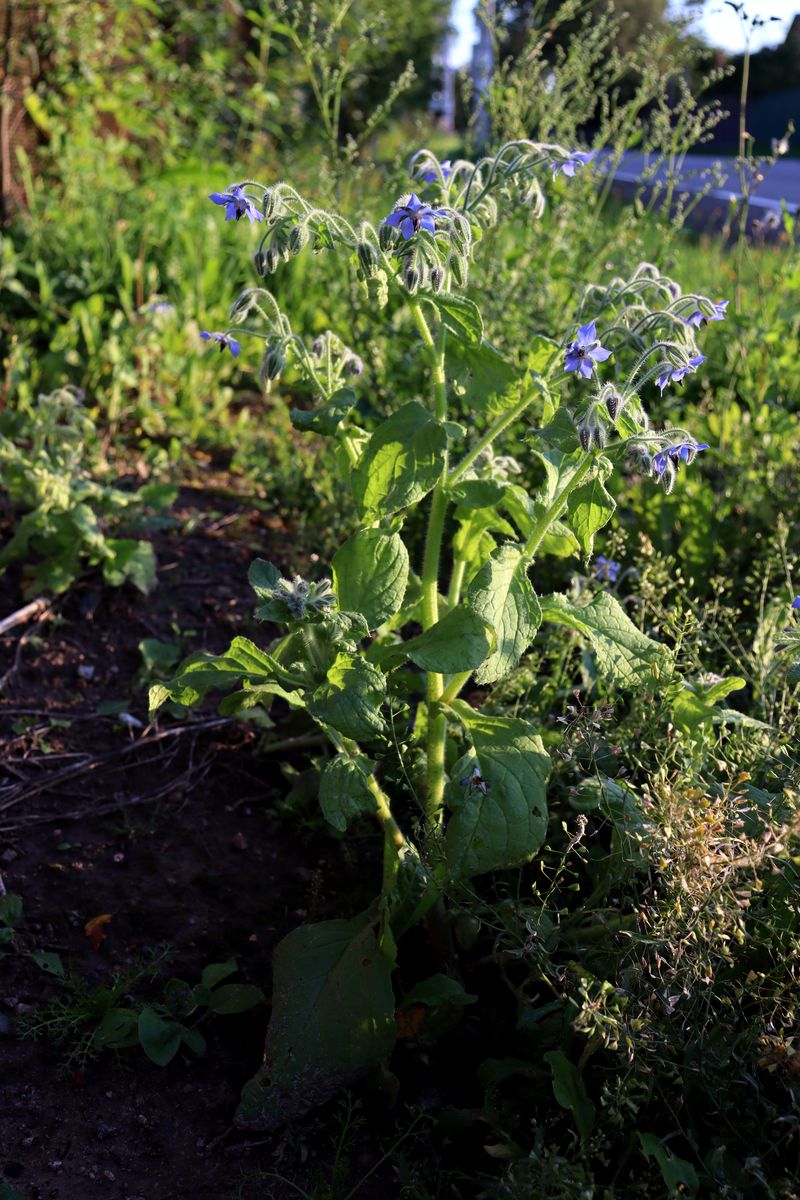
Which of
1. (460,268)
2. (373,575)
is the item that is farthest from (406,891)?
(460,268)

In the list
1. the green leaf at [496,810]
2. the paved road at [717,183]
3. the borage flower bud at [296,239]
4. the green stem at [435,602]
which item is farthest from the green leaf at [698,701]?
the paved road at [717,183]

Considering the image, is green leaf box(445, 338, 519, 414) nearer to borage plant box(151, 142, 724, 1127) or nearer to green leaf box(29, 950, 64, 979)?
borage plant box(151, 142, 724, 1127)

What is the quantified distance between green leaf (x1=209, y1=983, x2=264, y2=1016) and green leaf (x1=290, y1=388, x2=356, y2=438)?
3.17 feet

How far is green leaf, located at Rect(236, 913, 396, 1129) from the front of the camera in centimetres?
164

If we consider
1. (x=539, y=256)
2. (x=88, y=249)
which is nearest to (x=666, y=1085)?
(x=539, y=256)

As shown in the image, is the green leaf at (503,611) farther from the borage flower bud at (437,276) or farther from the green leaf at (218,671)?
the borage flower bud at (437,276)

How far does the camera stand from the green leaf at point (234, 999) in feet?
5.90

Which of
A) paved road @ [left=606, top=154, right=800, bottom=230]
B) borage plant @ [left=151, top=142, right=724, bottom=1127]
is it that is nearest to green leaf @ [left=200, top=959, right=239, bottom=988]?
borage plant @ [left=151, top=142, right=724, bottom=1127]

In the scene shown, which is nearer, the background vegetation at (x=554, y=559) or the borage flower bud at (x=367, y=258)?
the background vegetation at (x=554, y=559)

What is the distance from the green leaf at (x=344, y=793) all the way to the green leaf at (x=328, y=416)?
21.9 inches

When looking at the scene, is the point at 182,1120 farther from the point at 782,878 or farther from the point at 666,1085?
the point at 782,878

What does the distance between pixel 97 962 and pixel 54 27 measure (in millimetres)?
4679

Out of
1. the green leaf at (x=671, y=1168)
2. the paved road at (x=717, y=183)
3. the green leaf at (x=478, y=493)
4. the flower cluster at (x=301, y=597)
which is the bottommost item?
the green leaf at (x=671, y=1168)

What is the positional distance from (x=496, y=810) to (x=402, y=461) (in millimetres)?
577
